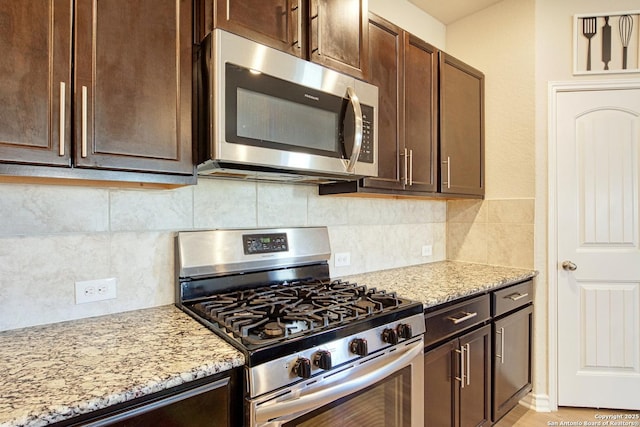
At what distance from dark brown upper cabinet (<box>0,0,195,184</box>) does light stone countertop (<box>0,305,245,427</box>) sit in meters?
0.51

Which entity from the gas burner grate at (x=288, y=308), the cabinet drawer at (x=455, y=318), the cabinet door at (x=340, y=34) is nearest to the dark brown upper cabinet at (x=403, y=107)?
the cabinet door at (x=340, y=34)

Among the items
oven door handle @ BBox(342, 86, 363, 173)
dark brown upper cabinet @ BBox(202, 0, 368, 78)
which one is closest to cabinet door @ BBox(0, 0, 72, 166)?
dark brown upper cabinet @ BBox(202, 0, 368, 78)

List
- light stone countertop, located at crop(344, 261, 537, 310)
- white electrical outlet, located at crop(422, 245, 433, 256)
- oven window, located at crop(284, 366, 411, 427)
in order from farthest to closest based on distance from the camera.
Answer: white electrical outlet, located at crop(422, 245, 433, 256) < light stone countertop, located at crop(344, 261, 537, 310) < oven window, located at crop(284, 366, 411, 427)

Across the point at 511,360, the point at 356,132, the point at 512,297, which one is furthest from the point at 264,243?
the point at 511,360

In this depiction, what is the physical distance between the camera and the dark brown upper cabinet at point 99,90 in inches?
38.1

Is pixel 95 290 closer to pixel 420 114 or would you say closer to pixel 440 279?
pixel 440 279

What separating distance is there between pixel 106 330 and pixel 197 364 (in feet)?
1.56

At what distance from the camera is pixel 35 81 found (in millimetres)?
985

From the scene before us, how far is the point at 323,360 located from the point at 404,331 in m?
0.44

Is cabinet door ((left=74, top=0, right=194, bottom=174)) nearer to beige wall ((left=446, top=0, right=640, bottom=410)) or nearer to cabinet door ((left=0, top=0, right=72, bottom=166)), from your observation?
cabinet door ((left=0, top=0, right=72, bottom=166))

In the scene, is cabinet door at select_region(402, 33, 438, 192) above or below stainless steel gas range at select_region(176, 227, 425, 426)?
above

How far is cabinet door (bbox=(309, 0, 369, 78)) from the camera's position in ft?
4.97

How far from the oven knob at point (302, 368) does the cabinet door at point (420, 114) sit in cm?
127

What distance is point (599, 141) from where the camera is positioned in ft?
7.55
